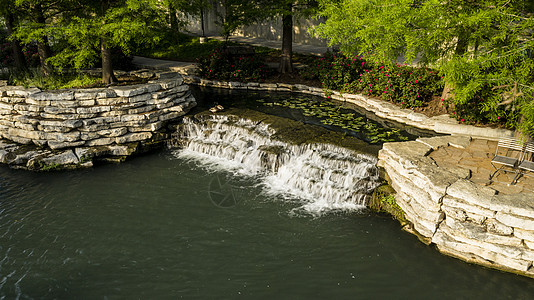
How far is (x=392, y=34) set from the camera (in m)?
9.40

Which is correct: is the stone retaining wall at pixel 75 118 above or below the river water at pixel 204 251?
above

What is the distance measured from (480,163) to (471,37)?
311 cm

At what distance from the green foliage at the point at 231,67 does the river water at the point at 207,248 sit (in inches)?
352

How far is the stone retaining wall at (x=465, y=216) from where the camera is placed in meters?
7.09

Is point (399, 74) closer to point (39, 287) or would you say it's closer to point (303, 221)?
point (303, 221)

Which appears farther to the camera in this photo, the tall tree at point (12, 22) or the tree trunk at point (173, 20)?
the tree trunk at point (173, 20)

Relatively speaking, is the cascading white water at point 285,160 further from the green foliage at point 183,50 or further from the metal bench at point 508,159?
the green foliage at point 183,50

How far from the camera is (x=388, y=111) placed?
13914 mm

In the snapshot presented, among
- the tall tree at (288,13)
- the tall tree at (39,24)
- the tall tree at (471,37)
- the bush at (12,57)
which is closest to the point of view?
the tall tree at (471,37)

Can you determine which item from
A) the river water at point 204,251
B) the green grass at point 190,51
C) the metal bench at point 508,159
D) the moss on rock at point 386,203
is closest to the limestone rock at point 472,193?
the metal bench at point 508,159

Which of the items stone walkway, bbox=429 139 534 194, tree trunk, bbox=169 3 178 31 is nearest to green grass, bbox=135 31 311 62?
tree trunk, bbox=169 3 178 31

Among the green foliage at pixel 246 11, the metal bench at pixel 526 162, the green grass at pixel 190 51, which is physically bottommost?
the metal bench at pixel 526 162

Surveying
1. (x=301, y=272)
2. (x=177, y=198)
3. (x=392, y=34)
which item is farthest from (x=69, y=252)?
(x=392, y=34)

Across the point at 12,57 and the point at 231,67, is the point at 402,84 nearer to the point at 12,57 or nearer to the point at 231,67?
the point at 231,67
